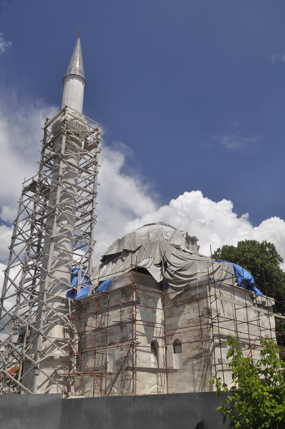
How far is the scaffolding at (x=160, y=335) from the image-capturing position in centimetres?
1933

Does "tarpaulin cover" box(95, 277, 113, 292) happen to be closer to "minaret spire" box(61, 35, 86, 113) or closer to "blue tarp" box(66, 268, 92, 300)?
"blue tarp" box(66, 268, 92, 300)

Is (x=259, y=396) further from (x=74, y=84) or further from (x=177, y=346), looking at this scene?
(x=74, y=84)

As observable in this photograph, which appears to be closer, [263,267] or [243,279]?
[243,279]

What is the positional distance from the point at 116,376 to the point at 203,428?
33.4 ft

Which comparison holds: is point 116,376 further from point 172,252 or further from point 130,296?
point 172,252

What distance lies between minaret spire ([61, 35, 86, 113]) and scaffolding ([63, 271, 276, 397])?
14.9m

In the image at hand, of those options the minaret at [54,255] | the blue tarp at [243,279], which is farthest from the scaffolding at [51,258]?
the blue tarp at [243,279]

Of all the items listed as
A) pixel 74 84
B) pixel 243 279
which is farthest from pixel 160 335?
pixel 74 84

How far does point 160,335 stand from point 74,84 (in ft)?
65.6

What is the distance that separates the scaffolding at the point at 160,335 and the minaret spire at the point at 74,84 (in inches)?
585

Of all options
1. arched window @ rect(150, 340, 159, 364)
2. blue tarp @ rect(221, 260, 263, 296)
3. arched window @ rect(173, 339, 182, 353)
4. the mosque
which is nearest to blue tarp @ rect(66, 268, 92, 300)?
the mosque

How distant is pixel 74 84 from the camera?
30375 millimetres

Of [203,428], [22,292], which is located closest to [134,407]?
[203,428]

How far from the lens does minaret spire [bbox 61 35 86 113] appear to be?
29.6 m
